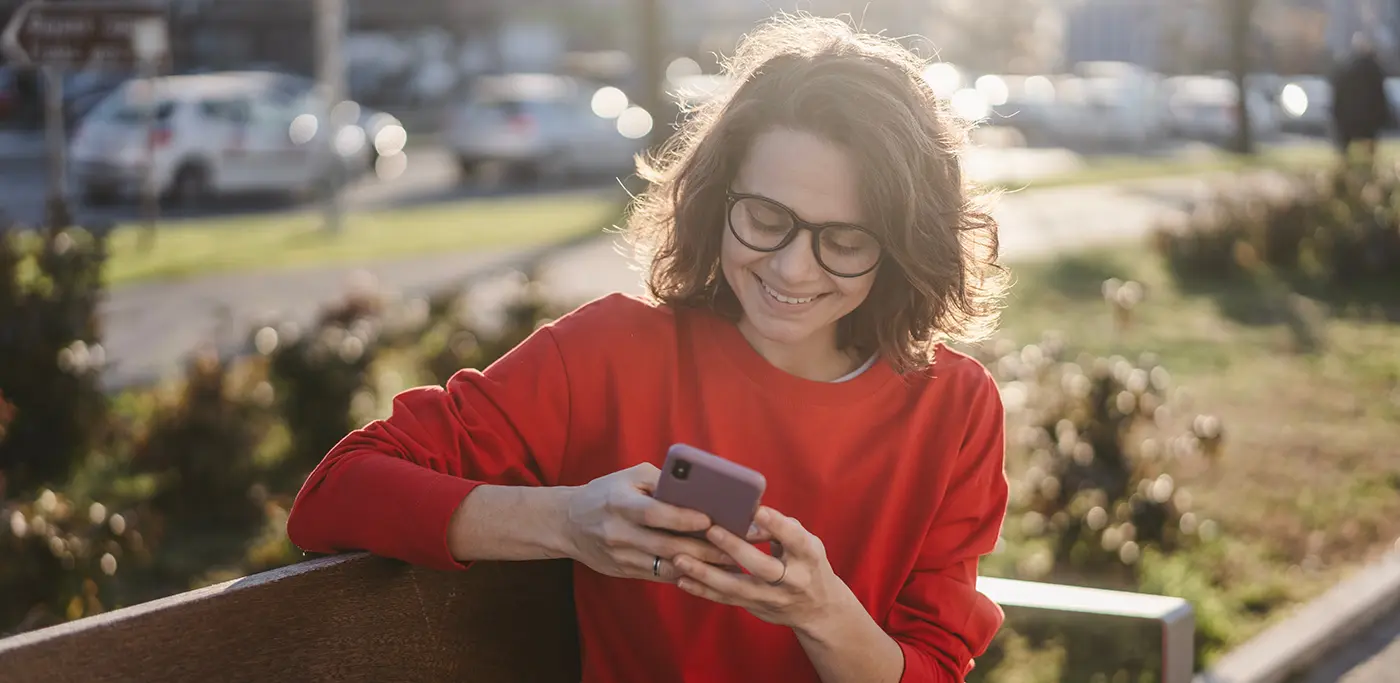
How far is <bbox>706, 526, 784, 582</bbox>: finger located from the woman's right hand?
17mm

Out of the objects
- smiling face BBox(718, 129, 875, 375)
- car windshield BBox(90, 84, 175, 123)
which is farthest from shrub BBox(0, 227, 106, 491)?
car windshield BBox(90, 84, 175, 123)

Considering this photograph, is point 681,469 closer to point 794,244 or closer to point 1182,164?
point 794,244

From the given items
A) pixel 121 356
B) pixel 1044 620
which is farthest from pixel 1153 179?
pixel 1044 620

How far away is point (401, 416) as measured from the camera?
209 centimetres

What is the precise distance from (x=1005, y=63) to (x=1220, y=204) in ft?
116

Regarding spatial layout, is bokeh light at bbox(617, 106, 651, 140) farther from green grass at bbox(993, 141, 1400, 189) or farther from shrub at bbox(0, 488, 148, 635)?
shrub at bbox(0, 488, 148, 635)

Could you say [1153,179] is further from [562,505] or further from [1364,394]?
[562,505]

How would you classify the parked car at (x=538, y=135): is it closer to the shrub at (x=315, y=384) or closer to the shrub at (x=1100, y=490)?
the shrub at (x=315, y=384)

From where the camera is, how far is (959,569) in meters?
2.29

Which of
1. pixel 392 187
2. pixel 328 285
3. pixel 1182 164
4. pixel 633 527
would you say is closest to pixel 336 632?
pixel 633 527

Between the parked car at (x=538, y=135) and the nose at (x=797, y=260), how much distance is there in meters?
21.7

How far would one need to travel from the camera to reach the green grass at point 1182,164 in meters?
23.2

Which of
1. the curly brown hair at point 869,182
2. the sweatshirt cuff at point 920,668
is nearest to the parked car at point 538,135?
the curly brown hair at point 869,182

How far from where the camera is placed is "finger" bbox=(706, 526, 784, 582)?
173 cm
